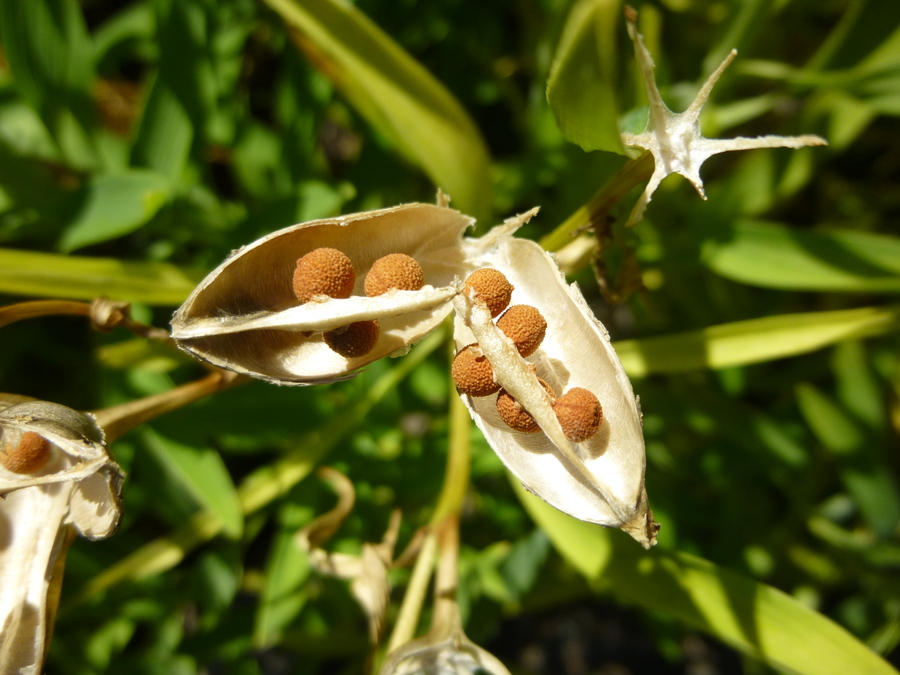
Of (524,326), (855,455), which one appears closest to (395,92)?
(524,326)

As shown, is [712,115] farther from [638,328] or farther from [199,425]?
[199,425]

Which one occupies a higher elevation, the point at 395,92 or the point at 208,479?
the point at 395,92

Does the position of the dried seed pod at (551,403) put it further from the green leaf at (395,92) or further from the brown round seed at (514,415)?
the green leaf at (395,92)

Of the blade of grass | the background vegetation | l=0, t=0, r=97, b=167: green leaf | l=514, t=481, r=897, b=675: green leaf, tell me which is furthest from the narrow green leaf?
l=0, t=0, r=97, b=167: green leaf

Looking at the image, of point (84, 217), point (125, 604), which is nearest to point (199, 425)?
point (84, 217)

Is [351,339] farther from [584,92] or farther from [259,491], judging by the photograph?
[259,491]

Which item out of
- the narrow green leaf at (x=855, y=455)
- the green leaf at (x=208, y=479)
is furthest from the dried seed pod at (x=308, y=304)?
the narrow green leaf at (x=855, y=455)

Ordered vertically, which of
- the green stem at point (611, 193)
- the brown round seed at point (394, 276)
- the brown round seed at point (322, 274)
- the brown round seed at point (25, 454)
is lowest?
the brown round seed at point (25, 454)
